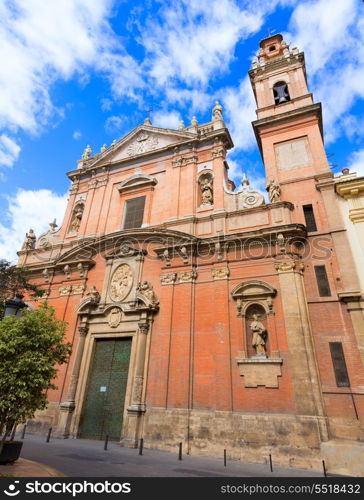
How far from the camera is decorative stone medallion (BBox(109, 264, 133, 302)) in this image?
14.8 m

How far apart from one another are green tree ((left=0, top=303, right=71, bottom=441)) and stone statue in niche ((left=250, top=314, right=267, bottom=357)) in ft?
22.4

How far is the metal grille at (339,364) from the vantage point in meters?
10.1

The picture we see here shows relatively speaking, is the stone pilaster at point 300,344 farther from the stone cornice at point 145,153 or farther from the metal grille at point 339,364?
the stone cornice at point 145,153

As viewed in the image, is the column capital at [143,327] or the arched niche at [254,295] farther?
the column capital at [143,327]

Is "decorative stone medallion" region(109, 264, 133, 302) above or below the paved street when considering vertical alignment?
above

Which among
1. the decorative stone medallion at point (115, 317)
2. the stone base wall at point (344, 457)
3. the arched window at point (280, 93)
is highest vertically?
the arched window at point (280, 93)

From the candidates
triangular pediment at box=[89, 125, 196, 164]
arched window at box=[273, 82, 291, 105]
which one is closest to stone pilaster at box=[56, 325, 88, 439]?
triangular pediment at box=[89, 125, 196, 164]

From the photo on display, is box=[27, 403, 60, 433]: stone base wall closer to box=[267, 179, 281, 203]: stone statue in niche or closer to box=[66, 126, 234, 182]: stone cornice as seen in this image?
box=[267, 179, 281, 203]: stone statue in niche

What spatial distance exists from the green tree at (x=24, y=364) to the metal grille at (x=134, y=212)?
30.8ft

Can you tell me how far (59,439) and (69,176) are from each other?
52.7 feet
